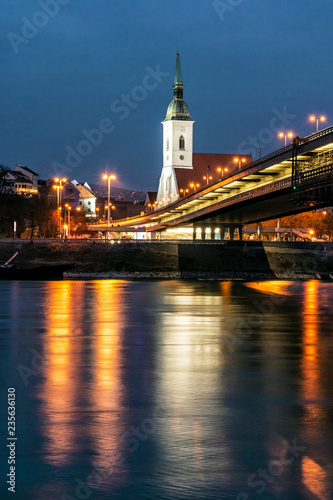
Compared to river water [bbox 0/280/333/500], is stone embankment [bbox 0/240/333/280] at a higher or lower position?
higher

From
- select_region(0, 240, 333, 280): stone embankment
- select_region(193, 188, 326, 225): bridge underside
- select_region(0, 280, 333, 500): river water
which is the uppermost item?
select_region(193, 188, 326, 225): bridge underside

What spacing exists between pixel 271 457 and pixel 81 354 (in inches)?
460

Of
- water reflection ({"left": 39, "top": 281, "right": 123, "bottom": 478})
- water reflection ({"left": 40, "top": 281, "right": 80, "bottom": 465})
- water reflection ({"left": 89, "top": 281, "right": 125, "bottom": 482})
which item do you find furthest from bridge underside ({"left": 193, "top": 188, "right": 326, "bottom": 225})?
water reflection ({"left": 40, "top": 281, "right": 80, "bottom": 465})

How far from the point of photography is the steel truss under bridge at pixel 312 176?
5403 cm

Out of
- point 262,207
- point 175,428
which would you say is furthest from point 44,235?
point 175,428

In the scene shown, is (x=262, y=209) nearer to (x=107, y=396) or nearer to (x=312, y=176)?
(x=312, y=176)

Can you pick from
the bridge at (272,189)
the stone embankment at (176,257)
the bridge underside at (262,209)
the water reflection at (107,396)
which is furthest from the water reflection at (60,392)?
the stone embankment at (176,257)

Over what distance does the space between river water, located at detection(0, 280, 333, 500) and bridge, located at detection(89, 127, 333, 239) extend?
1074 inches

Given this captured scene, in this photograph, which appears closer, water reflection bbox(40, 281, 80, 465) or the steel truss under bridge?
water reflection bbox(40, 281, 80, 465)

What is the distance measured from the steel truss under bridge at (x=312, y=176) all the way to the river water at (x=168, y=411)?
78.8ft

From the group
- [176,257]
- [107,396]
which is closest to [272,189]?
[176,257]

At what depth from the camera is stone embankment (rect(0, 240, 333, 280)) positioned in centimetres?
9769

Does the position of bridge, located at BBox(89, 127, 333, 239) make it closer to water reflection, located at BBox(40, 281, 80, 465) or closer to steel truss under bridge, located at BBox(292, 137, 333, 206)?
steel truss under bridge, located at BBox(292, 137, 333, 206)

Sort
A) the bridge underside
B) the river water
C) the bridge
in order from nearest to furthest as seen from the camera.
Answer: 1. the river water
2. the bridge
3. the bridge underside
